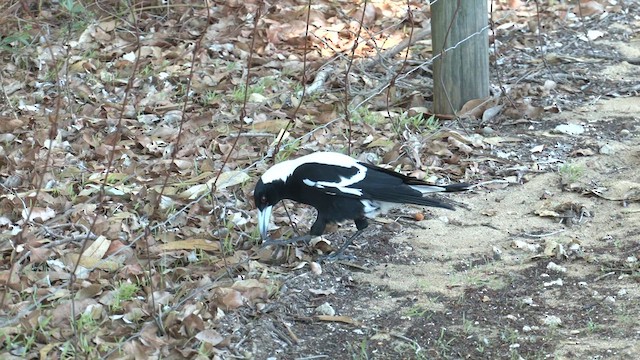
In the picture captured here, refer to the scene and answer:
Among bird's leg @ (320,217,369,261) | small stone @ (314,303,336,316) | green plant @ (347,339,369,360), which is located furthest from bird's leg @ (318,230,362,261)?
green plant @ (347,339,369,360)

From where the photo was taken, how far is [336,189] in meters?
4.26

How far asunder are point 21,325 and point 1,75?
2.93m

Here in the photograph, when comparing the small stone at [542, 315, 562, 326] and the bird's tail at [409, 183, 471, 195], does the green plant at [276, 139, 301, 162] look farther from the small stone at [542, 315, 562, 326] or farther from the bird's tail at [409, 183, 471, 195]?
the small stone at [542, 315, 562, 326]

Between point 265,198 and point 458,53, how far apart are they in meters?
1.92

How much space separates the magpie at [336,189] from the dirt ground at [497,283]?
0.22 m

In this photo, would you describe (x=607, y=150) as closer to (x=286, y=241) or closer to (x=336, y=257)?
(x=336, y=257)

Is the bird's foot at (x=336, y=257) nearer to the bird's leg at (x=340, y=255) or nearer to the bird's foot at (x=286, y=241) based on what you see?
the bird's leg at (x=340, y=255)

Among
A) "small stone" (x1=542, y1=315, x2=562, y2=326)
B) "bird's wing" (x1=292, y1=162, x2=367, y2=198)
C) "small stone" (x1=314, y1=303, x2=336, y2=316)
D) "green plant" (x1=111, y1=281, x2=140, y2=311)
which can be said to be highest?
"bird's wing" (x1=292, y1=162, x2=367, y2=198)

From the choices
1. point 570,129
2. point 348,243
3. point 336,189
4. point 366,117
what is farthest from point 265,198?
point 570,129

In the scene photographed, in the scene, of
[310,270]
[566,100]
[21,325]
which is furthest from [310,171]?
[566,100]

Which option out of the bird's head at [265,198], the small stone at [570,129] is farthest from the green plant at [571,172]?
the bird's head at [265,198]

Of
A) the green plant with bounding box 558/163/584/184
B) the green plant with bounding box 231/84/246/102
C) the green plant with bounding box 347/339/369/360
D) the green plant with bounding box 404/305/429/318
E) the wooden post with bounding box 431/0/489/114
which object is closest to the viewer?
the green plant with bounding box 347/339/369/360

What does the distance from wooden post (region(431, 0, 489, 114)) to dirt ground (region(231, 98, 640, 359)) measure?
2.80 feet

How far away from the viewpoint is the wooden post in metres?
5.59
